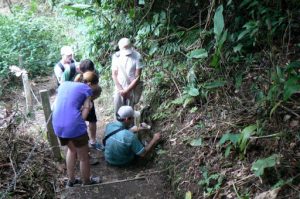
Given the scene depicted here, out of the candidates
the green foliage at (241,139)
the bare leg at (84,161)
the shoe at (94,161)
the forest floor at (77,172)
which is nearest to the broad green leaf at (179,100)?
the forest floor at (77,172)

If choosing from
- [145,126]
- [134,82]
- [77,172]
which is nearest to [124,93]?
[134,82]

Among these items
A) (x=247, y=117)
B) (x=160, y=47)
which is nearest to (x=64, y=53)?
(x=160, y=47)

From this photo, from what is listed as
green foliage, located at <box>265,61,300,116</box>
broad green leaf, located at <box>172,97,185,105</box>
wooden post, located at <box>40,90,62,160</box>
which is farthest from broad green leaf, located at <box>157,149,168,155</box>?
green foliage, located at <box>265,61,300,116</box>

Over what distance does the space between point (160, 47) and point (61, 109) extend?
11.0 feet

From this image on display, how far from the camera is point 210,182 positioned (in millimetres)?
3975

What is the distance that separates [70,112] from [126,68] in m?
1.89

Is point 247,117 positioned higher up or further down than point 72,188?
higher up

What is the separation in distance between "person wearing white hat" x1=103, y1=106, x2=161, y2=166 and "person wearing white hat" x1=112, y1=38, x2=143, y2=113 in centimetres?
76

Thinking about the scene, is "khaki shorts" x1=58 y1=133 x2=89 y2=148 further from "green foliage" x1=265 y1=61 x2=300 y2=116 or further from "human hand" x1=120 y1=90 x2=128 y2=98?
"green foliage" x1=265 y1=61 x2=300 y2=116

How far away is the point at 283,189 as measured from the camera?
321cm

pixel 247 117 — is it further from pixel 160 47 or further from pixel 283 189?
pixel 160 47

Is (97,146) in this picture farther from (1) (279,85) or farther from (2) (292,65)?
(2) (292,65)

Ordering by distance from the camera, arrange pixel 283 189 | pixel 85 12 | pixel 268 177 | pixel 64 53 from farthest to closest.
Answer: pixel 85 12, pixel 64 53, pixel 268 177, pixel 283 189

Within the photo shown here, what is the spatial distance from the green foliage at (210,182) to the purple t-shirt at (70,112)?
5.16ft
